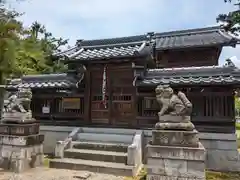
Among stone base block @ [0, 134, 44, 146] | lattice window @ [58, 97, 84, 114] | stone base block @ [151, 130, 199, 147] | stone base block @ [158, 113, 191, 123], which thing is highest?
lattice window @ [58, 97, 84, 114]

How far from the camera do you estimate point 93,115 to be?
10.6 meters

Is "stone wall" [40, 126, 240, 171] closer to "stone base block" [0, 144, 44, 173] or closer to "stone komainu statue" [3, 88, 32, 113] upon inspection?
"stone base block" [0, 144, 44, 173]

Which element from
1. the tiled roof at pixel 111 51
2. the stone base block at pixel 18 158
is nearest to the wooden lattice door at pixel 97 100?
the tiled roof at pixel 111 51

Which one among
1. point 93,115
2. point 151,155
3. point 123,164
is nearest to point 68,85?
point 93,115

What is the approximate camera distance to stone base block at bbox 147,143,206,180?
19.3 feet

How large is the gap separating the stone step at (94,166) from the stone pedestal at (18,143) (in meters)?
0.86

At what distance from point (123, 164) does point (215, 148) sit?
367 centimetres

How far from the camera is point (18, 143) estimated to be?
303 inches

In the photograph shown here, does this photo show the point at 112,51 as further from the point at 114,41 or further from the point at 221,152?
the point at 221,152

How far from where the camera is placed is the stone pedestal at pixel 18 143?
763 centimetres

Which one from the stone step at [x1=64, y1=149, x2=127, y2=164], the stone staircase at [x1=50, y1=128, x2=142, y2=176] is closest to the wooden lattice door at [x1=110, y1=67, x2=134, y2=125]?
the stone staircase at [x1=50, y1=128, x2=142, y2=176]

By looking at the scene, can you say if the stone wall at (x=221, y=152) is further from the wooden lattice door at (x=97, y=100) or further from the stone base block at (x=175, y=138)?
the wooden lattice door at (x=97, y=100)

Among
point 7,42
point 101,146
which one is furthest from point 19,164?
point 7,42

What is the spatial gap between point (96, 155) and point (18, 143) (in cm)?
275
